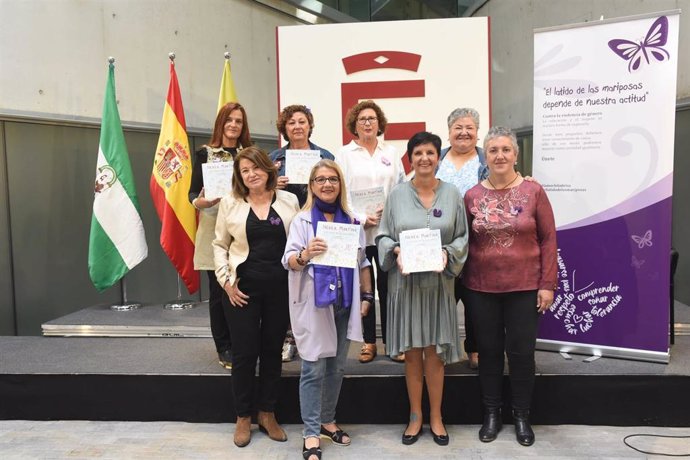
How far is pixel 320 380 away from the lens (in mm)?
2430

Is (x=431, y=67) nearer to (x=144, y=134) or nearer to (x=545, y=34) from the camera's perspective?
(x=545, y=34)

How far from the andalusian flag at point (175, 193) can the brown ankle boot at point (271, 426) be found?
1.86 m

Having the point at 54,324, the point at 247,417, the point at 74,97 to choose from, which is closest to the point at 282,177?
the point at 247,417

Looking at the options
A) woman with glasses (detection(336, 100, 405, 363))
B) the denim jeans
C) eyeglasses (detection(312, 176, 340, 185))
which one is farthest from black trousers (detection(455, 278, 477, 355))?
eyeglasses (detection(312, 176, 340, 185))

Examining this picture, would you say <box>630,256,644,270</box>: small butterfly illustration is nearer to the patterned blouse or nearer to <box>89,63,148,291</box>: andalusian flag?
the patterned blouse

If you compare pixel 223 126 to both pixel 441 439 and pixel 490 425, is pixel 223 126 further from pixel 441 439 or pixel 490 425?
pixel 490 425

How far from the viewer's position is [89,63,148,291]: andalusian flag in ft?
14.0

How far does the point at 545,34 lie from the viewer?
10.3 ft

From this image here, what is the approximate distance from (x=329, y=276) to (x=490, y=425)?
1121 millimetres

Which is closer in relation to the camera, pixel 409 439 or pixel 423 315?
pixel 423 315

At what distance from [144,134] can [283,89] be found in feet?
5.83

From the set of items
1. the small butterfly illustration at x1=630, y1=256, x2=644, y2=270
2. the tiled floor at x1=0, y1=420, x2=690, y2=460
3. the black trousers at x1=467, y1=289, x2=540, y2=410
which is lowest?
the tiled floor at x1=0, y1=420, x2=690, y2=460

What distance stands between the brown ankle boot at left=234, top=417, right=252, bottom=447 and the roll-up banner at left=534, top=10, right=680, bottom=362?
6.03ft

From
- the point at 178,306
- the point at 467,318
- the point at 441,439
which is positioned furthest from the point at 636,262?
the point at 178,306
